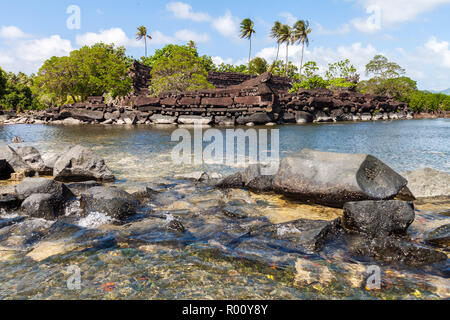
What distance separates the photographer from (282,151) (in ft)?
38.4

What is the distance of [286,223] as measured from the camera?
4.05m

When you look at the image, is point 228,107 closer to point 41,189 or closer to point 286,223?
point 41,189

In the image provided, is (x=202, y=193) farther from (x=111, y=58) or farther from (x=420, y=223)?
(x=111, y=58)

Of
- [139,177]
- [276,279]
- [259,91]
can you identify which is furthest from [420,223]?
[259,91]

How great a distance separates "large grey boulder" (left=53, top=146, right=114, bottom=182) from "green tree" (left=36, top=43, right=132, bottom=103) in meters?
32.9

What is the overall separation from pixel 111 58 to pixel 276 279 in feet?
136

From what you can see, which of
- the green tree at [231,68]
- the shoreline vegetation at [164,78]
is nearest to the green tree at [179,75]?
the shoreline vegetation at [164,78]

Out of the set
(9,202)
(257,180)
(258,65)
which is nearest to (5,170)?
(9,202)

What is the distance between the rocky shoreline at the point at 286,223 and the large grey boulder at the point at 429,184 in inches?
6.5

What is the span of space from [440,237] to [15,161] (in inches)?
355

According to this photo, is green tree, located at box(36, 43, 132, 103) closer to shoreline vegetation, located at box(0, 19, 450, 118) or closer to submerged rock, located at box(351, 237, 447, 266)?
shoreline vegetation, located at box(0, 19, 450, 118)

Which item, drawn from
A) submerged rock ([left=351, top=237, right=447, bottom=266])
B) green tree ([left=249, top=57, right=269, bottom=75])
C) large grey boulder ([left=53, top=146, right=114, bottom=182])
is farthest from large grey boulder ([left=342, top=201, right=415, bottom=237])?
green tree ([left=249, top=57, right=269, bottom=75])

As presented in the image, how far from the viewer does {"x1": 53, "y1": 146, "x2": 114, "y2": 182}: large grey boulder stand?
22.2 ft

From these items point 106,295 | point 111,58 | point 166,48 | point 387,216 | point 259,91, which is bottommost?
point 106,295
